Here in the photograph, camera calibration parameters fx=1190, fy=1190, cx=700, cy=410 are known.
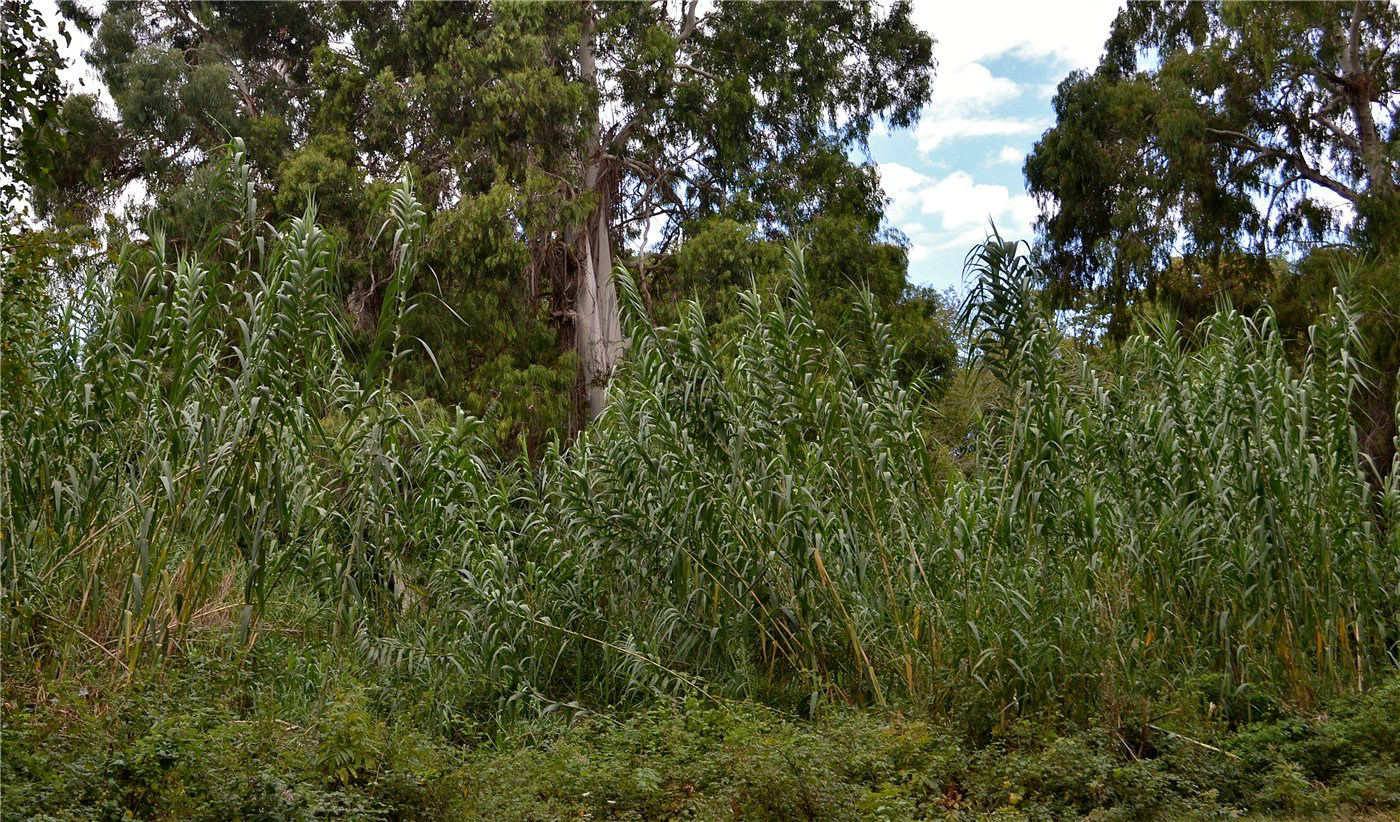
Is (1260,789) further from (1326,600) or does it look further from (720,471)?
(720,471)

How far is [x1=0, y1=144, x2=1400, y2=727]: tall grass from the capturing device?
5.01 m

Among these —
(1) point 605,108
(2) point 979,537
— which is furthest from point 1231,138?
(2) point 979,537

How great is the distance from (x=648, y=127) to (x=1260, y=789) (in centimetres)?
1437

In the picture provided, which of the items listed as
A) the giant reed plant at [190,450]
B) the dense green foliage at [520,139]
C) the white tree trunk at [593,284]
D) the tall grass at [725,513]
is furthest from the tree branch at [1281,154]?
the giant reed plant at [190,450]

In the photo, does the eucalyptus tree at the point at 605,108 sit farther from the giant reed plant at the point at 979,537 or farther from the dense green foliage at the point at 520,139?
the giant reed plant at the point at 979,537

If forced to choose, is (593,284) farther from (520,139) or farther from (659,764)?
(659,764)

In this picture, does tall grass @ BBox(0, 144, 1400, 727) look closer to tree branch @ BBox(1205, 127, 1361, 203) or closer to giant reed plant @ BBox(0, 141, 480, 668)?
giant reed plant @ BBox(0, 141, 480, 668)

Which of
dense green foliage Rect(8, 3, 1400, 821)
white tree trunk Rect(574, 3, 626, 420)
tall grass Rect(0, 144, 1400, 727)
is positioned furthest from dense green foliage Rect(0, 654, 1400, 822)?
white tree trunk Rect(574, 3, 626, 420)

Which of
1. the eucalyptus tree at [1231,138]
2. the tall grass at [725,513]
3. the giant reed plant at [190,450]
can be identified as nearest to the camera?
the giant reed plant at [190,450]

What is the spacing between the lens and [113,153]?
1688 cm

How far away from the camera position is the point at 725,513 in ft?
20.2

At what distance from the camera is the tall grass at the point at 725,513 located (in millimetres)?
5008

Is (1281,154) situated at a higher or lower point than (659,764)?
higher

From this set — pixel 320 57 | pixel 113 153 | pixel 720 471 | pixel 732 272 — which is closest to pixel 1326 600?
pixel 720 471
